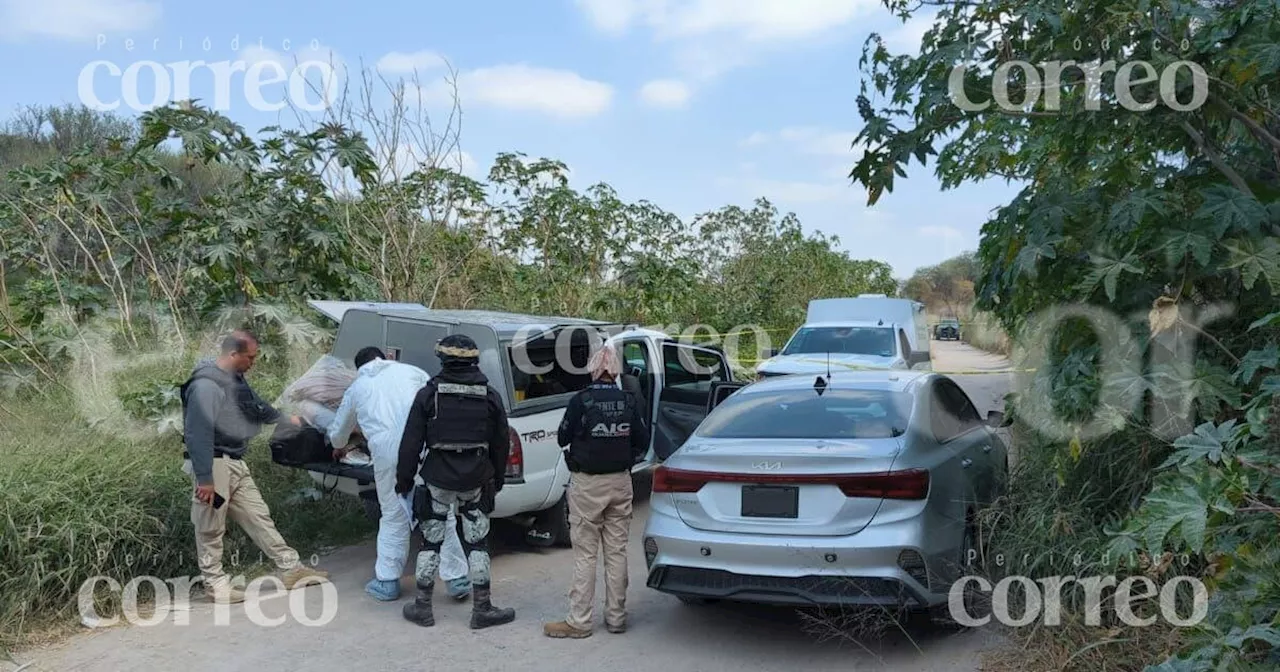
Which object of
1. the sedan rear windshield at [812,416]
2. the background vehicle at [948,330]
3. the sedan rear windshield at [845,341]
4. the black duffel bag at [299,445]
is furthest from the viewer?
the background vehicle at [948,330]

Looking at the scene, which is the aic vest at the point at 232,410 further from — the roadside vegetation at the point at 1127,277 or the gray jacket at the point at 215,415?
the roadside vegetation at the point at 1127,277

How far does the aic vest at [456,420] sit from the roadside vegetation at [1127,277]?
8.88 ft

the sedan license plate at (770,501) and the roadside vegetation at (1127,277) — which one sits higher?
the roadside vegetation at (1127,277)

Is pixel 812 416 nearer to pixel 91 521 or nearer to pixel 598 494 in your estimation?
pixel 598 494

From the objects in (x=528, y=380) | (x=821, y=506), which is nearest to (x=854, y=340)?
(x=528, y=380)

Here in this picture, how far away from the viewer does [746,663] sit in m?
5.16

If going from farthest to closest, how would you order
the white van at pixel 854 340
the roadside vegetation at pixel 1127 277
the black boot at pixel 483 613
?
the white van at pixel 854 340 → the black boot at pixel 483 613 → the roadside vegetation at pixel 1127 277

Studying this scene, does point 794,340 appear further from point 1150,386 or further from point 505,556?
point 1150,386

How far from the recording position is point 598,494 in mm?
5703

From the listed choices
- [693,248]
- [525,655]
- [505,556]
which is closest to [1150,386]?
[525,655]

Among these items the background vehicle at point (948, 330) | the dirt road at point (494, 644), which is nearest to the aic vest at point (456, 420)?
the dirt road at point (494, 644)

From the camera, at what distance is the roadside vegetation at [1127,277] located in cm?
434

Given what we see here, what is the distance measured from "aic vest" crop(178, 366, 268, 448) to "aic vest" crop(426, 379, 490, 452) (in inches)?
59.4

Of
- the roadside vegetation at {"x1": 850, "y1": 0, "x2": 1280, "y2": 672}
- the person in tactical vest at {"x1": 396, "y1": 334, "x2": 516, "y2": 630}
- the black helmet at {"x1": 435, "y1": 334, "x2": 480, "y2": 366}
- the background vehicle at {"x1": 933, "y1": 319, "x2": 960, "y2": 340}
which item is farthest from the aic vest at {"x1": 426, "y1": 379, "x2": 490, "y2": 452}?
the background vehicle at {"x1": 933, "y1": 319, "x2": 960, "y2": 340}
